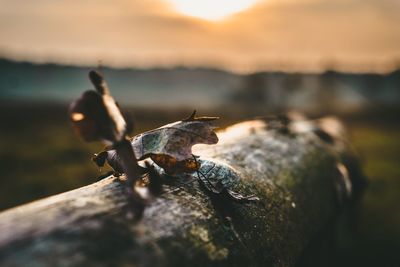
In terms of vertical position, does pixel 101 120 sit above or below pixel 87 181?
above

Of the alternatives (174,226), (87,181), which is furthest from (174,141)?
(87,181)

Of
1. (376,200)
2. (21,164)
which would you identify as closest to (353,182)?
(376,200)

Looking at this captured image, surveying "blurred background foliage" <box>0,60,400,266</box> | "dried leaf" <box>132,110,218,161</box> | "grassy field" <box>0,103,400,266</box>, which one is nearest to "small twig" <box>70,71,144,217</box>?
"blurred background foliage" <box>0,60,400,266</box>

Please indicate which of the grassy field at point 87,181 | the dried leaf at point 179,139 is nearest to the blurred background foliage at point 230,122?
the grassy field at point 87,181

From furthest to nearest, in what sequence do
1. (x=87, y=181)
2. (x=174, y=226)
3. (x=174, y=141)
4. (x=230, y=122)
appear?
(x=230, y=122) < (x=87, y=181) < (x=174, y=141) < (x=174, y=226)

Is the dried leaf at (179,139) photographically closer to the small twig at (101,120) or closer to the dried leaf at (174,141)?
the dried leaf at (174,141)

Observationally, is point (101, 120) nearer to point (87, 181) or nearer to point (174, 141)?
point (174, 141)

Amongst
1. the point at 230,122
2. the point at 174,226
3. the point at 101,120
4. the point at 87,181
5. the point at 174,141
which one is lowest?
the point at 230,122

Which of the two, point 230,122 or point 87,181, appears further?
point 230,122

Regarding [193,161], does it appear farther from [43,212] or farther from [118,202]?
[43,212]
